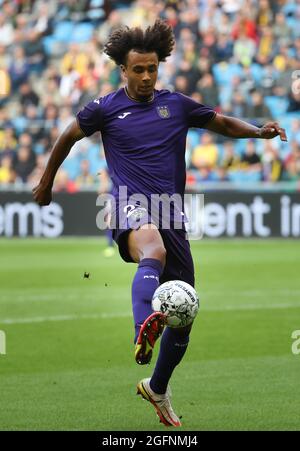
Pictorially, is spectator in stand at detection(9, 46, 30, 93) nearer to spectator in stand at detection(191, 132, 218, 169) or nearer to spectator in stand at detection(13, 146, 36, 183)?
spectator in stand at detection(13, 146, 36, 183)

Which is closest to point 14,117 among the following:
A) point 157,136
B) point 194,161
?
point 194,161

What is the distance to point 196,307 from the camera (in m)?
6.18

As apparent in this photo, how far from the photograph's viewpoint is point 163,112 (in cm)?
691

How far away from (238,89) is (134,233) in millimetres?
17379

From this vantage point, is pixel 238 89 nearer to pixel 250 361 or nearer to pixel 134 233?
pixel 250 361

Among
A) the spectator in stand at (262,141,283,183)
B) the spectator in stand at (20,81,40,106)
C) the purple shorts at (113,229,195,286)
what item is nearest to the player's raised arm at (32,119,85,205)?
the purple shorts at (113,229,195,286)

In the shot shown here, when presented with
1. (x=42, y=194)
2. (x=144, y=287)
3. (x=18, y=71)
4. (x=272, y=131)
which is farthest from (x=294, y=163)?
(x=144, y=287)

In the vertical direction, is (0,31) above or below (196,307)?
above

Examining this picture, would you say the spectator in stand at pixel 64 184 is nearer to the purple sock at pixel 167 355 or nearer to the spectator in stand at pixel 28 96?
the spectator in stand at pixel 28 96

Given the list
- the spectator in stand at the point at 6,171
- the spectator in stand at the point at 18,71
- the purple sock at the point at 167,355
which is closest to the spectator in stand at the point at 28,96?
the spectator in stand at the point at 18,71

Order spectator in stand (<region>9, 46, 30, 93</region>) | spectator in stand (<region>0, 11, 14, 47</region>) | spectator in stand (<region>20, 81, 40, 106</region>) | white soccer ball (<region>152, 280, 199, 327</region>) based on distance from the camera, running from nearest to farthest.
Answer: white soccer ball (<region>152, 280, 199, 327</region>), spectator in stand (<region>20, 81, 40, 106</region>), spectator in stand (<region>9, 46, 30, 93</region>), spectator in stand (<region>0, 11, 14, 47</region>)

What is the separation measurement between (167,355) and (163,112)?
1.53 m

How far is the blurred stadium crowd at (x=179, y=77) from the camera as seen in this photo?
76.0 feet

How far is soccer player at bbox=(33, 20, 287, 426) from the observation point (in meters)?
6.72
